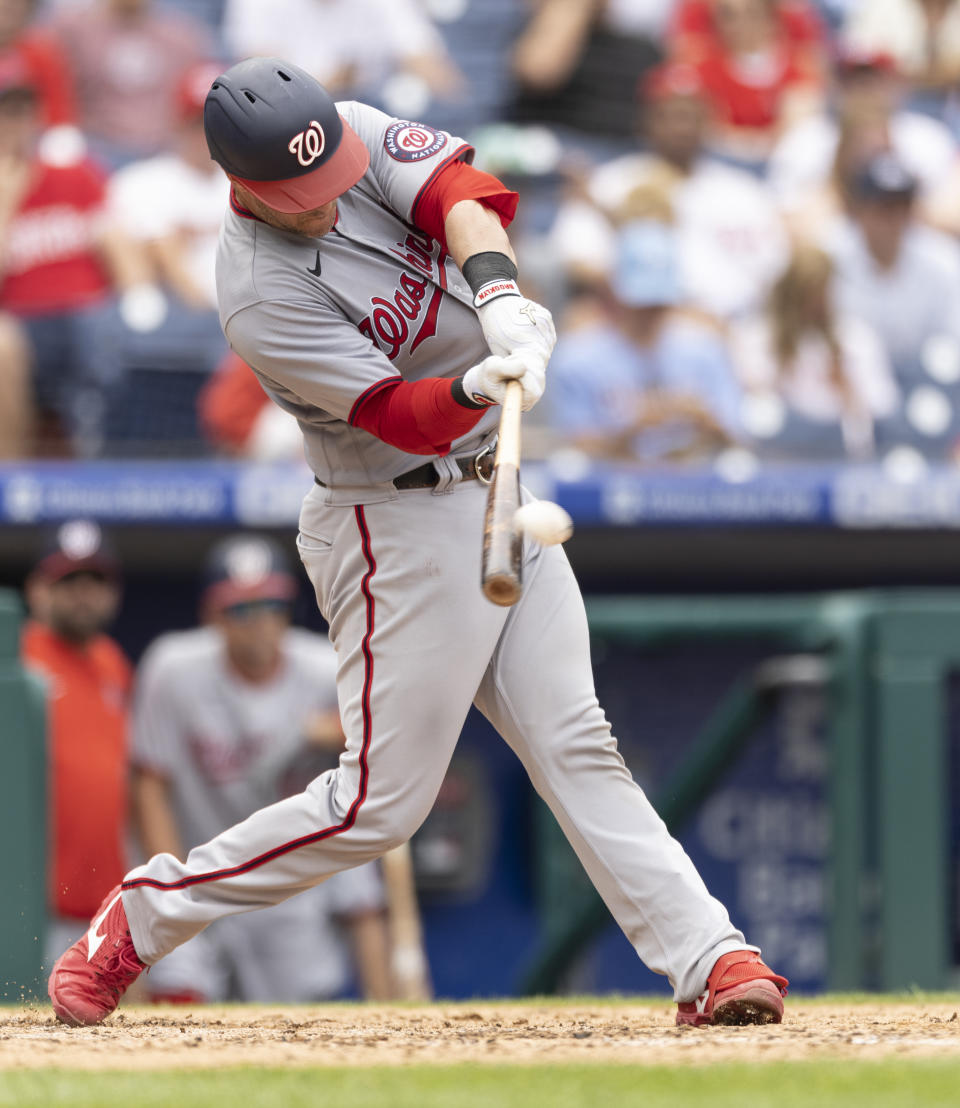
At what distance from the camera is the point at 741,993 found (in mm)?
2803

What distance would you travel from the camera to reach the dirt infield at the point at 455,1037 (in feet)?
8.46

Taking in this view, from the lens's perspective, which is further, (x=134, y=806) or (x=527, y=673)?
(x=134, y=806)

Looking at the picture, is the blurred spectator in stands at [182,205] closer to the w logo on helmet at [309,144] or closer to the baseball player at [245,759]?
the baseball player at [245,759]

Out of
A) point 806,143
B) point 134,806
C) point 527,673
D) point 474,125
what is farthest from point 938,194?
point 527,673

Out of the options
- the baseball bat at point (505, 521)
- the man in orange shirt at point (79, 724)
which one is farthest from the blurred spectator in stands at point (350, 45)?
the baseball bat at point (505, 521)

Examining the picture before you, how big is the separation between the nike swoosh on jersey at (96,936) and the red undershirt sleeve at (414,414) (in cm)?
100

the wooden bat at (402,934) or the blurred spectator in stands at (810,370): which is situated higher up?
the blurred spectator in stands at (810,370)

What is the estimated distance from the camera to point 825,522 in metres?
5.96

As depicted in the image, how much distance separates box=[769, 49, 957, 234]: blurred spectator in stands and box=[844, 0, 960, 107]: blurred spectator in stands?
407mm

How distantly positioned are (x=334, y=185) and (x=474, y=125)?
492cm

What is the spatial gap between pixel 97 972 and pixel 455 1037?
0.65 m

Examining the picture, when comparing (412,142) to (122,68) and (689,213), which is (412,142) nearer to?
(689,213)

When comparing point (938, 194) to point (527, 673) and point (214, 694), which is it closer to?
point (214, 694)

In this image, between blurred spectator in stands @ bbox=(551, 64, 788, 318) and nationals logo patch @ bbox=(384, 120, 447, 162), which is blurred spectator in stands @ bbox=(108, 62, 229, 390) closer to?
blurred spectator in stands @ bbox=(551, 64, 788, 318)
